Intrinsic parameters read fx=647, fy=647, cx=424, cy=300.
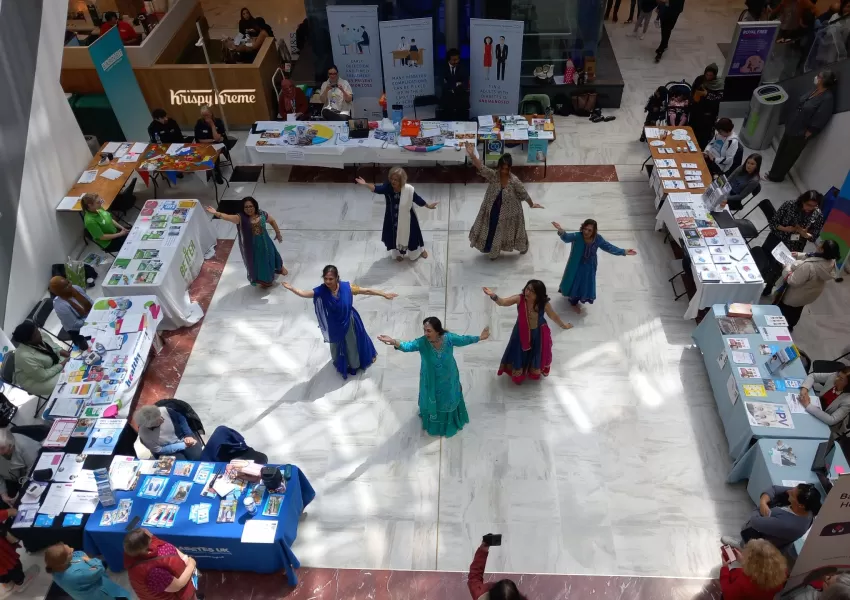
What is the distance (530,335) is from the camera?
21.7 ft

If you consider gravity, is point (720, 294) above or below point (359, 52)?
below

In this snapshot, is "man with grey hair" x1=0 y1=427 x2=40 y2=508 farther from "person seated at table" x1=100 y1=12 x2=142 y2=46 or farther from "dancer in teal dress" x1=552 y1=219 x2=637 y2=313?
"person seated at table" x1=100 y1=12 x2=142 y2=46

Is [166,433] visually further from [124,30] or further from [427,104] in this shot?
[124,30]

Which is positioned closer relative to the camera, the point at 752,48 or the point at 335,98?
the point at 752,48

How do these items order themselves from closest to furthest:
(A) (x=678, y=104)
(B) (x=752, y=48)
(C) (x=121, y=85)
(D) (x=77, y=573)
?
(D) (x=77, y=573) < (A) (x=678, y=104) < (C) (x=121, y=85) < (B) (x=752, y=48)

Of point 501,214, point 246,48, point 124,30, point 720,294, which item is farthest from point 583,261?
point 124,30

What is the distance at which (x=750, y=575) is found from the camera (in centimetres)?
447

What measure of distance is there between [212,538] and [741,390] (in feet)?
16.4

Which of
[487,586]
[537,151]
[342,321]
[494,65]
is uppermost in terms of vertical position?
[487,586]

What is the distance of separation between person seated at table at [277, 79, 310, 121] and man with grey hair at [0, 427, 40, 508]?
6576 millimetres

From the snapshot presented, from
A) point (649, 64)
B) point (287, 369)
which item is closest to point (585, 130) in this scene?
point (649, 64)

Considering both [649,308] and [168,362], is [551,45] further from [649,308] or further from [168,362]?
[168,362]

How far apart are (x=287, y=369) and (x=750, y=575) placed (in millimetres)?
5036

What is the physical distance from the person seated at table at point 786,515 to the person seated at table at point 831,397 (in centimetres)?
98
